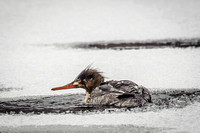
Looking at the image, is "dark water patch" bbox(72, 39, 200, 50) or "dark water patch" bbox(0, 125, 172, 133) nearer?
"dark water patch" bbox(0, 125, 172, 133)

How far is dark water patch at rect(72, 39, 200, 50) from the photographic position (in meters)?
7.15

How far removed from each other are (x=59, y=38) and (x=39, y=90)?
10.0 feet

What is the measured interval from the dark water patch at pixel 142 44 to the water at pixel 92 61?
0.76 ft

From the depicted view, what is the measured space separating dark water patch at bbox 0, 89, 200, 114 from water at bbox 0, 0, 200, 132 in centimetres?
1

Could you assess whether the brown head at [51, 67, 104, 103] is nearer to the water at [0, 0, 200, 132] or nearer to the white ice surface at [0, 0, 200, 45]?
the water at [0, 0, 200, 132]

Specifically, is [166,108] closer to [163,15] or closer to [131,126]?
[131,126]

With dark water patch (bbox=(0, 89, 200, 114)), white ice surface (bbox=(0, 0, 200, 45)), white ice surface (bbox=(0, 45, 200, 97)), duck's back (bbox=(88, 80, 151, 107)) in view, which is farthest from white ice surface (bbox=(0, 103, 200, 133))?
white ice surface (bbox=(0, 0, 200, 45))

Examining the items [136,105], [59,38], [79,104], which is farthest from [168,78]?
[59,38]

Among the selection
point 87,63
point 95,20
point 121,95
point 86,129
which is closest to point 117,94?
point 121,95

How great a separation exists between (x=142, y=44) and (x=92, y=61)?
147 cm

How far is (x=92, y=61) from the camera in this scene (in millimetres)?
6363

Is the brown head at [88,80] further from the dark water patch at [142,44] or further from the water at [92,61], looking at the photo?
the dark water patch at [142,44]

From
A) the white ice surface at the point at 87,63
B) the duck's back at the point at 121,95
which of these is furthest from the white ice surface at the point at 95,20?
the duck's back at the point at 121,95

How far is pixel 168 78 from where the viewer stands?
17.8 feet
